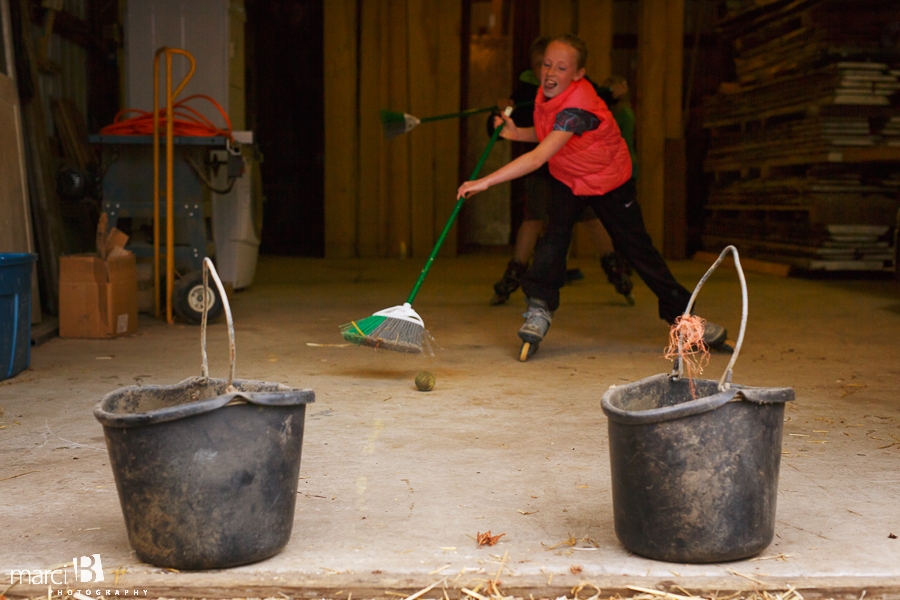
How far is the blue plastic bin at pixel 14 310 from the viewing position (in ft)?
11.2

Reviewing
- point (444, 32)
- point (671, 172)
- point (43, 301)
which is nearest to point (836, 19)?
point (671, 172)

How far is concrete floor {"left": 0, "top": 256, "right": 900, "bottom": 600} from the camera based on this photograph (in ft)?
5.74

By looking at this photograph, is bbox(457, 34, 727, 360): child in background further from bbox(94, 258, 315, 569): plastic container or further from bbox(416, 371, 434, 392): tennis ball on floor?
bbox(94, 258, 315, 569): plastic container

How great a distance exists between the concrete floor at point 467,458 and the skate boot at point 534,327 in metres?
0.09

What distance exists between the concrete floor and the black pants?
0.34m

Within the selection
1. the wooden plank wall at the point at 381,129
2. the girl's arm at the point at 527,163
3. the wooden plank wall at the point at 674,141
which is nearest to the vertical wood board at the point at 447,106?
the wooden plank wall at the point at 381,129

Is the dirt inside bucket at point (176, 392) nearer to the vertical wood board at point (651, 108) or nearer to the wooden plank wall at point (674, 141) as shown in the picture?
the vertical wood board at point (651, 108)

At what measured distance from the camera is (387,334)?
143 inches

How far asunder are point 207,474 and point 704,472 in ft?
3.35

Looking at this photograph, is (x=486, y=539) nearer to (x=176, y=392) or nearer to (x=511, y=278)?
(x=176, y=392)

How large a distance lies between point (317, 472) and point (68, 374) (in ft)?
5.92

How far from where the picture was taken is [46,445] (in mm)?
2643

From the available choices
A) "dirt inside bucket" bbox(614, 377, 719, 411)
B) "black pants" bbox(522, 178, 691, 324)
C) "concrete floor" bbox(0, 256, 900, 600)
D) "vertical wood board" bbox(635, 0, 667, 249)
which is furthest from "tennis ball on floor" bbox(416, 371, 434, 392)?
"vertical wood board" bbox(635, 0, 667, 249)

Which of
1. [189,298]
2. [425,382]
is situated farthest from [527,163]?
[189,298]
